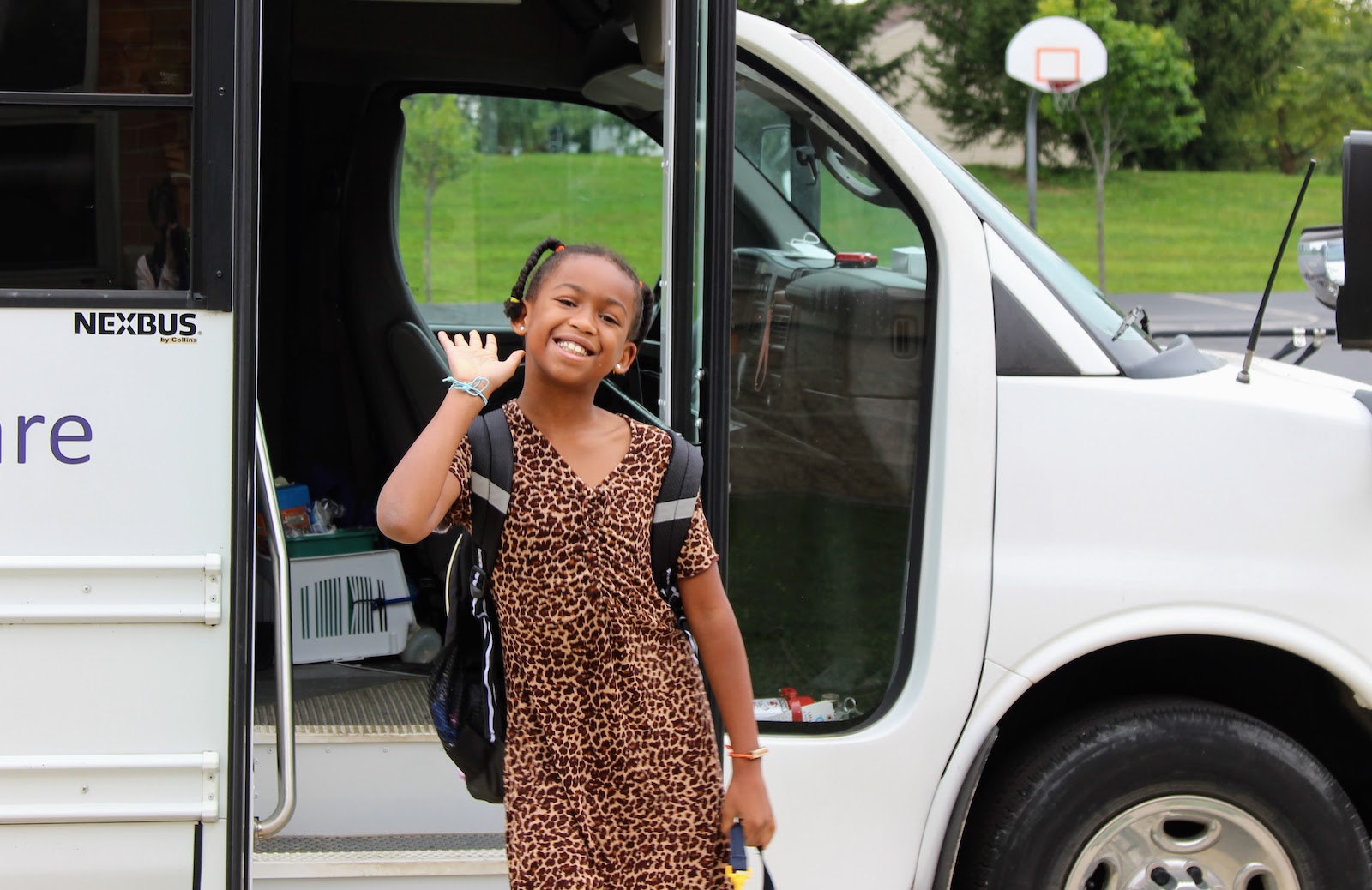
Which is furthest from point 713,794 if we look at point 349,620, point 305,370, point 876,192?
point 305,370

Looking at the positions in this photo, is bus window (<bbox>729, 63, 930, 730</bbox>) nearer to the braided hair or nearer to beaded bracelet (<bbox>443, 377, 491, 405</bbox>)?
the braided hair

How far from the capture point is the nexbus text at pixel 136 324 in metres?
2.29

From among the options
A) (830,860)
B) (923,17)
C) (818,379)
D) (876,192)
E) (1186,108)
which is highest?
(923,17)

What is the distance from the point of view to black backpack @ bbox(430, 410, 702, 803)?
6.58 feet

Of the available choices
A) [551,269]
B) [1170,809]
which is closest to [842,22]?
[1170,809]

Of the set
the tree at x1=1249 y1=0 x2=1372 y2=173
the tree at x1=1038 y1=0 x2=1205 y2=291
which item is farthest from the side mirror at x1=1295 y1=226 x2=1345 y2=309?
the tree at x1=1249 y1=0 x2=1372 y2=173

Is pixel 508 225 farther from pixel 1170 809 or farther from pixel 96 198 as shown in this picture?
pixel 1170 809

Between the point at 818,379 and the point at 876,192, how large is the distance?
409 mm

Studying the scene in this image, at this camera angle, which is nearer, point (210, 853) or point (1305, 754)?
point (210, 853)

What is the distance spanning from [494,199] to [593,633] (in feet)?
34.0

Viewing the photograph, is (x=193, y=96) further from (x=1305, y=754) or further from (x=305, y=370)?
(x=1305, y=754)

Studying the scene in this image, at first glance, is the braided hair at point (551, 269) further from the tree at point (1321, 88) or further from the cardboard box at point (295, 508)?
the tree at point (1321, 88)

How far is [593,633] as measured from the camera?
6.57ft

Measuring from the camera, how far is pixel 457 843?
2.85 m
